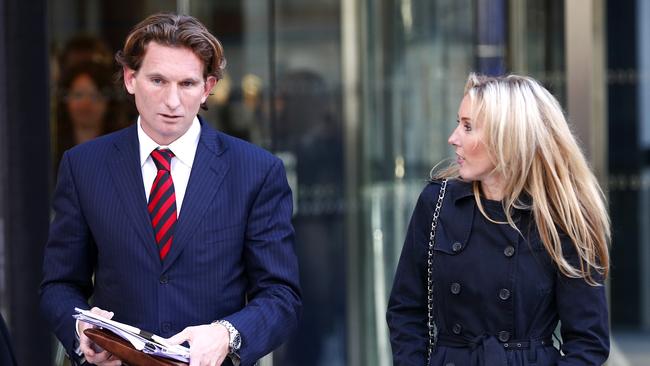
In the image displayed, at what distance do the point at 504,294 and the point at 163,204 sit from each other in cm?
107

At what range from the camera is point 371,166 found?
8.30 metres

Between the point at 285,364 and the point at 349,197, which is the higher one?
the point at 349,197

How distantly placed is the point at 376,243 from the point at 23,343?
267cm

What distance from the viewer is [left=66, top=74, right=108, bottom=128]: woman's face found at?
7922 mm

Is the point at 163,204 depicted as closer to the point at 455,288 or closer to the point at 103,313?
the point at 103,313

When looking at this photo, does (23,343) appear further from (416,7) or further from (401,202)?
(416,7)

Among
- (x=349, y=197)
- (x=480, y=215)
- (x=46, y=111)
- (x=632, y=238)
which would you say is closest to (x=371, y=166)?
(x=349, y=197)

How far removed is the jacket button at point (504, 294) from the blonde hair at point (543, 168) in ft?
0.58

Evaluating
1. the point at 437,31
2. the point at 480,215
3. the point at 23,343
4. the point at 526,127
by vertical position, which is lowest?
the point at 23,343

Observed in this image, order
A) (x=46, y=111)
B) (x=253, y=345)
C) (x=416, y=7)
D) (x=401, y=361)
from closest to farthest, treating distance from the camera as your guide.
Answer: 1. (x=253, y=345)
2. (x=401, y=361)
3. (x=46, y=111)
4. (x=416, y=7)

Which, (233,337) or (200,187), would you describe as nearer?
(233,337)

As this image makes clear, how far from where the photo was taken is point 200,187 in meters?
3.70

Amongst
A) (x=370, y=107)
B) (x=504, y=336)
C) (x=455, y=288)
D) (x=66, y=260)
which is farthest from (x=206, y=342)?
(x=370, y=107)

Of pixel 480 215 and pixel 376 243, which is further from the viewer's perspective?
pixel 376 243
